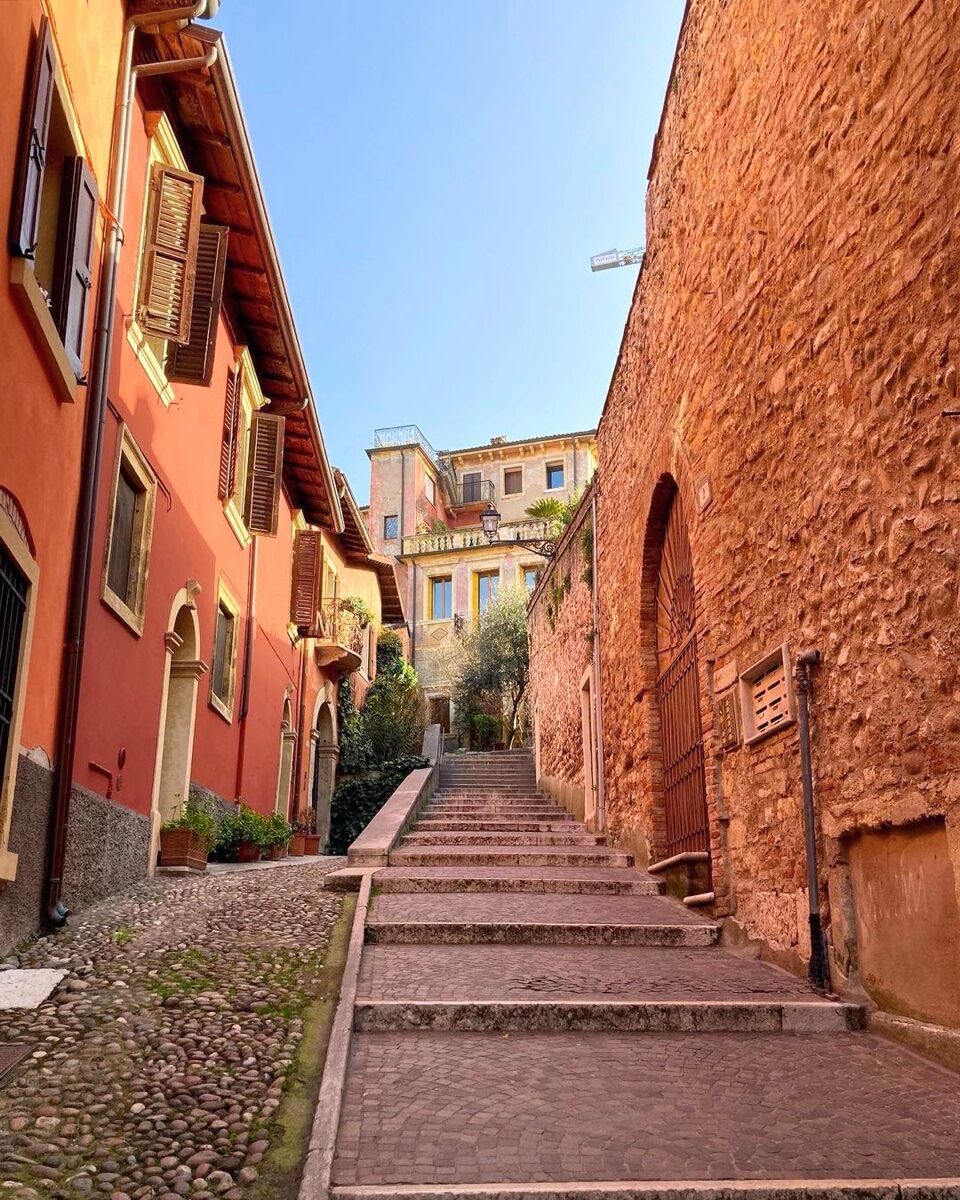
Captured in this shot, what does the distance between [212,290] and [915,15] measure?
6960 millimetres

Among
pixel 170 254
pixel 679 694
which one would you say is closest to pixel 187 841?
pixel 679 694

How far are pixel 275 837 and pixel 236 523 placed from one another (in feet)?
12.6

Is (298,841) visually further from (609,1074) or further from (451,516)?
(451,516)

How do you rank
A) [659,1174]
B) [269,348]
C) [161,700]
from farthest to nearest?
[269,348] < [161,700] < [659,1174]

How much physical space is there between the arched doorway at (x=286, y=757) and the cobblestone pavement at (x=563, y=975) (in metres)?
10.6

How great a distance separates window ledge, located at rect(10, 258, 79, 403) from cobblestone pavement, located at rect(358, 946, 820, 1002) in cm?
381

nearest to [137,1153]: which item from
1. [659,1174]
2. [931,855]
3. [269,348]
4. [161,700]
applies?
[659,1174]

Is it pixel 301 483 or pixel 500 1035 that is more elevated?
pixel 301 483

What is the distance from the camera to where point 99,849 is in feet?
23.6

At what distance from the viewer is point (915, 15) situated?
3.98 m

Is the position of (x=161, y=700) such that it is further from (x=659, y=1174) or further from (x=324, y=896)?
(x=659, y=1174)

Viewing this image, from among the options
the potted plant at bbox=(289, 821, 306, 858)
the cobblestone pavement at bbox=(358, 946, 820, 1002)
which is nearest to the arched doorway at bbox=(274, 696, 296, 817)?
the potted plant at bbox=(289, 821, 306, 858)

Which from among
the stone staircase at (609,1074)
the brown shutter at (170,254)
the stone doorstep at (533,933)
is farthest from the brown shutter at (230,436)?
the stone doorstep at (533,933)

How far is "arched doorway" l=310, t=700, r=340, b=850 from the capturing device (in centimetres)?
1983
